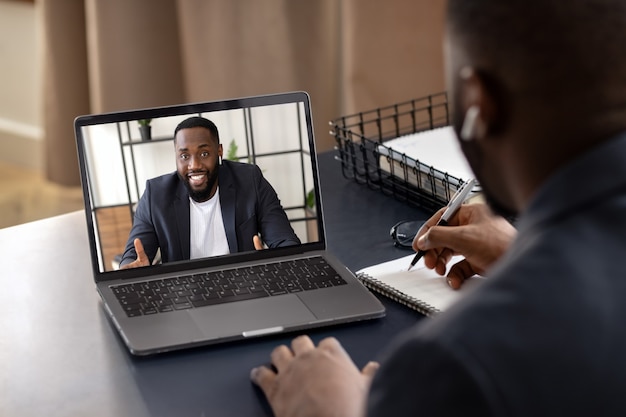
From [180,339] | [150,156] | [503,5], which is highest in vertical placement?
[503,5]

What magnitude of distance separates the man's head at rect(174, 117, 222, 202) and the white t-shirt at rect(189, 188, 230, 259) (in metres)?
0.01

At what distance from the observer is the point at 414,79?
2584 mm

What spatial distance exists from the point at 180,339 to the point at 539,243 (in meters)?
0.56

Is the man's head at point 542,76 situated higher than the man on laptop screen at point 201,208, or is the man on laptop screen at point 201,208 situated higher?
the man's head at point 542,76

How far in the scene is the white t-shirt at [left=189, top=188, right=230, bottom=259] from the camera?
1223 mm

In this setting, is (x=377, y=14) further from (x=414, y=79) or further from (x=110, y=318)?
(x=110, y=318)

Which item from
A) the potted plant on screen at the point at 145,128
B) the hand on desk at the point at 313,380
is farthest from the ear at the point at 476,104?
the potted plant on screen at the point at 145,128

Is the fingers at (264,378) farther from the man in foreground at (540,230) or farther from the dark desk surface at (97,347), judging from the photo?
the man in foreground at (540,230)

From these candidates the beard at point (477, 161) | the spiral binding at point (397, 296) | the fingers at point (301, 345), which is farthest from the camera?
the spiral binding at point (397, 296)

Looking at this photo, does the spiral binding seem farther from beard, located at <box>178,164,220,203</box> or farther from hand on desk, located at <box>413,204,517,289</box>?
beard, located at <box>178,164,220,203</box>

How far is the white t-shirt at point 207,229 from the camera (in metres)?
1.22

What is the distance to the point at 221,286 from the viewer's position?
121 cm

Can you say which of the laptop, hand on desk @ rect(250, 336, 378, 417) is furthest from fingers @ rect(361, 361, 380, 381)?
the laptop

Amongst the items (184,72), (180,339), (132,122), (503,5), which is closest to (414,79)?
(184,72)
